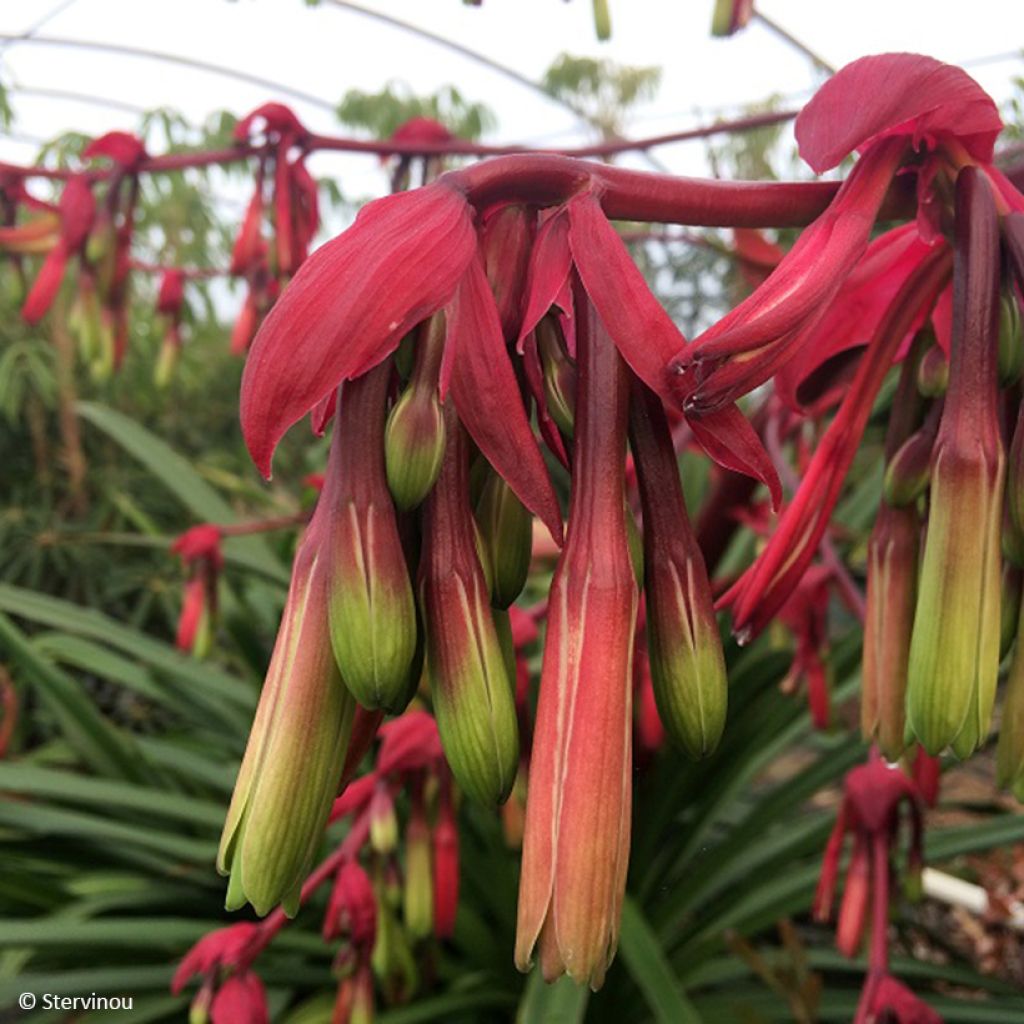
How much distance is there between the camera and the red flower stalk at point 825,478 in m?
0.38

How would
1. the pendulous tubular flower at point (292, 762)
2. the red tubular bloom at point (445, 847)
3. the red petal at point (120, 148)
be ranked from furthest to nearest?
the red petal at point (120, 148)
the red tubular bloom at point (445, 847)
the pendulous tubular flower at point (292, 762)

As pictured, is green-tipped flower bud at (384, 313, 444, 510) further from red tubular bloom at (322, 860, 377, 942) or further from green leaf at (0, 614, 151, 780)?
green leaf at (0, 614, 151, 780)

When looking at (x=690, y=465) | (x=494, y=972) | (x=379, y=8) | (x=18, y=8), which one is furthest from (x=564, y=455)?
(x=18, y=8)

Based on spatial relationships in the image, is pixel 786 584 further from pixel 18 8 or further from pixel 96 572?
pixel 18 8

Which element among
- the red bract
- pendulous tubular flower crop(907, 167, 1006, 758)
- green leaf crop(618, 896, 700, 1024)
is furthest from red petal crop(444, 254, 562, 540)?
green leaf crop(618, 896, 700, 1024)

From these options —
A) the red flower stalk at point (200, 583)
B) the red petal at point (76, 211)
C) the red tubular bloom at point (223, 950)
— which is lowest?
the red tubular bloom at point (223, 950)

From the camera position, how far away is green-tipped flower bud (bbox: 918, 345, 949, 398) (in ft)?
1.26

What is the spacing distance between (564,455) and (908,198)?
16cm

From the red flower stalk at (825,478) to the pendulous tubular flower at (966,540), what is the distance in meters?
0.07

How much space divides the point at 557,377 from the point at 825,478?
0.44 feet

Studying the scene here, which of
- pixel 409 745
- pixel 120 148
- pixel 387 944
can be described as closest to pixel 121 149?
pixel 120 148

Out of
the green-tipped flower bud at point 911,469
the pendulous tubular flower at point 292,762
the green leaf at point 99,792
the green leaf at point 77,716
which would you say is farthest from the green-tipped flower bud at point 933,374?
the green leaf at point 77,716

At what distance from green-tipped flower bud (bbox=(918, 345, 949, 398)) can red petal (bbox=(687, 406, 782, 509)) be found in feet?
0.41

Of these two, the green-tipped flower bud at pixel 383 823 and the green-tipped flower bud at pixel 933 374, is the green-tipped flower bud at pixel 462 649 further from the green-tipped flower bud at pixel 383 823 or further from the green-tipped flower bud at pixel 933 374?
the green-tipped flower bud at pixel 383 823
